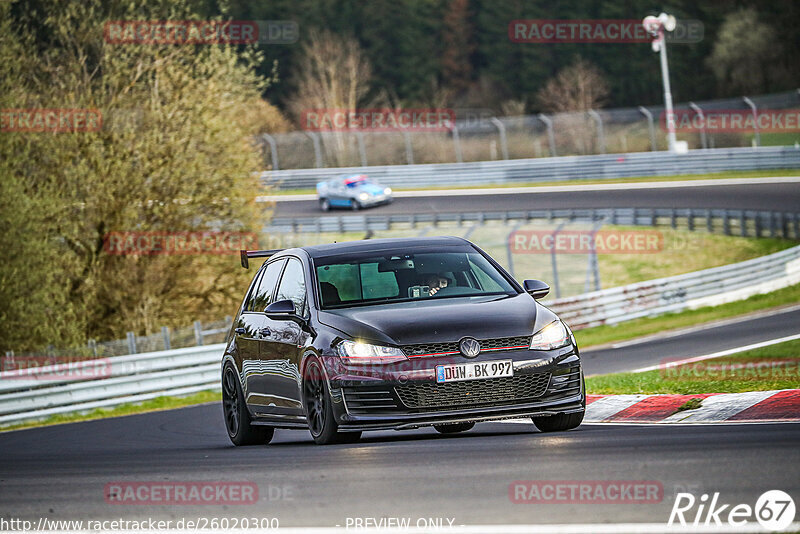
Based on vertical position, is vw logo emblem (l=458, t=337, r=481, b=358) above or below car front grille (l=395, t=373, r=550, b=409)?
above

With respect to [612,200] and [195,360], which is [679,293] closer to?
[195,360]

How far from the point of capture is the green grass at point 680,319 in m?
28.1

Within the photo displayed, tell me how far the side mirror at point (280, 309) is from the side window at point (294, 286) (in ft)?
0.22

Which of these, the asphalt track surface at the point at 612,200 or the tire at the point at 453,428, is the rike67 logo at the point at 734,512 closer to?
the tire at the point at 453,428

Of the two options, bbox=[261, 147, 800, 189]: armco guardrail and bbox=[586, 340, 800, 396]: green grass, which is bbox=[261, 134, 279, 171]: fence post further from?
bbox=[586, 340, 800, 396]: green grass

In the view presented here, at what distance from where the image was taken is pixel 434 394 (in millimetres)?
8898

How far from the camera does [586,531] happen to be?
542 centimetres

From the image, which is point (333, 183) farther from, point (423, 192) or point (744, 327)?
point (744, 327)

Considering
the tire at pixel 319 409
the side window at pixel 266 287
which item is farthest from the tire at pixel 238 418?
the tire at pixel 319 409

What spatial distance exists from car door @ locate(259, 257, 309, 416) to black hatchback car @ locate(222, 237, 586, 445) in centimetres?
1

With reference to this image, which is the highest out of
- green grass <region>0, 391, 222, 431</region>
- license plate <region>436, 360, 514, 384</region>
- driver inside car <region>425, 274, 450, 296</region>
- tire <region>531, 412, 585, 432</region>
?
driver inside car <region>425, 274, 450, 296</region>

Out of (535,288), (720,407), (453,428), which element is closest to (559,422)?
(535,288)

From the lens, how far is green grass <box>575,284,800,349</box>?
92.3 ft

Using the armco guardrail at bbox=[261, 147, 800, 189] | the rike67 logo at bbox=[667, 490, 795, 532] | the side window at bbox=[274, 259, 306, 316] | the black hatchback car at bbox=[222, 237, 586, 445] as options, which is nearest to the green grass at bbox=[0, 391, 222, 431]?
the black hatchback car at bbox=[222, 237, 586, 445]
